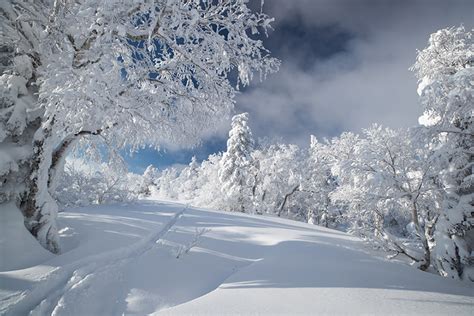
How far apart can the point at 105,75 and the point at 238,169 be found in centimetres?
2323

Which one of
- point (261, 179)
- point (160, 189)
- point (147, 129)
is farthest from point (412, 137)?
point (160, 189)

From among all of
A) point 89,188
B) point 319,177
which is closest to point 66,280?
point 89,188

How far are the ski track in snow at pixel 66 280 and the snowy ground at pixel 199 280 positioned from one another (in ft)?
0.05

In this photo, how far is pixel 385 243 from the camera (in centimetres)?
888

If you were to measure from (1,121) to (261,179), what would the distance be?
24.7m

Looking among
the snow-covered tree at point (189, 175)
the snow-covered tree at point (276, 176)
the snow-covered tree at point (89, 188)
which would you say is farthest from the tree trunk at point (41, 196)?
the snow-covered tree at point (189, 175)

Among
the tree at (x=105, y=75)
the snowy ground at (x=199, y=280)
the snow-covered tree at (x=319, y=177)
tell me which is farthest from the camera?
the snow-covered tree at (x=319, y=177)

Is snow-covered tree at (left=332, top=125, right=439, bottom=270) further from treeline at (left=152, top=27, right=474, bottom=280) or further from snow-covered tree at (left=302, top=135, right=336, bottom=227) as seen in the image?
snow-covered tree at (left=302, top=135, right=336, bottom=227)

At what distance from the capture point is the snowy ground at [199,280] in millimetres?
3848

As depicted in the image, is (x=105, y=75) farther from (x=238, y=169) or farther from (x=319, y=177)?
(x=319, y=177)

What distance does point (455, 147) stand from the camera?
8.12 m

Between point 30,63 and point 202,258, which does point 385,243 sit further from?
point 30,63

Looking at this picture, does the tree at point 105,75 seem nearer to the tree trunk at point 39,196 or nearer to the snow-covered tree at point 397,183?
the tree trunk at point 39,196

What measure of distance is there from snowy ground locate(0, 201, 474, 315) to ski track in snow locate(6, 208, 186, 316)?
0.05 feet
